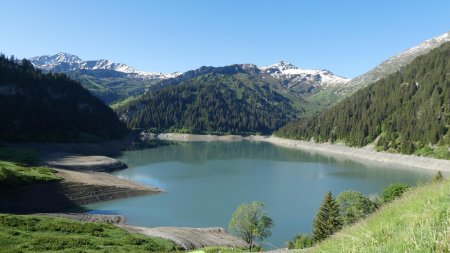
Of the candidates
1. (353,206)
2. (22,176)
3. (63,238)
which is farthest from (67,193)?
(353,206)

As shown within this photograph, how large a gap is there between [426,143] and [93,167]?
13476 centimetres

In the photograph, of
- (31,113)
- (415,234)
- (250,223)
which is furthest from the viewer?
(31,113)

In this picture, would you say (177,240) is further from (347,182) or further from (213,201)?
(347,182)

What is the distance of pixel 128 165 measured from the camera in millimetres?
145125

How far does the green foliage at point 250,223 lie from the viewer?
54.0 m

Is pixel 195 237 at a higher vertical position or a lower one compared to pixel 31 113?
lower

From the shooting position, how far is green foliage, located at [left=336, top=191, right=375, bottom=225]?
173 ft

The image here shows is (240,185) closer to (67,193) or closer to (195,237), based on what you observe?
(67,193)

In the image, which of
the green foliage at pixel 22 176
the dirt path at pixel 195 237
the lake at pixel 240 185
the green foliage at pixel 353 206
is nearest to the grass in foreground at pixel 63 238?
the dirt path at pixel 195 237

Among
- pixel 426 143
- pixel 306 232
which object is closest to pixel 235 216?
pixel 306 232

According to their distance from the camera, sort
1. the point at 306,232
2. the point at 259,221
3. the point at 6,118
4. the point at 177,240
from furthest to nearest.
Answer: the point at 6,118 < the point at 306,232 < the point at 259,221 < the point at 177,240

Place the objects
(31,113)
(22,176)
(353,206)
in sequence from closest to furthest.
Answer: (353,206), (22,176), (31,113)

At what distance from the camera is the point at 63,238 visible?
35.4 m

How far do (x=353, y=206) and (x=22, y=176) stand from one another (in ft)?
205
